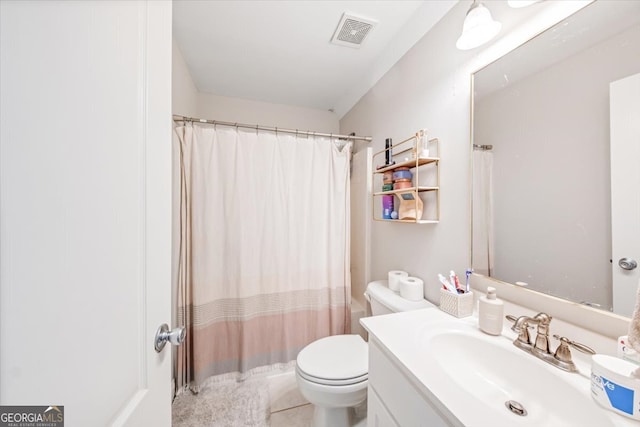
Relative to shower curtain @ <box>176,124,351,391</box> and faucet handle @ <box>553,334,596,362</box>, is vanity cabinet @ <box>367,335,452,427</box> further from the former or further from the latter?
shower curtain @ <box>176,124,351,391</box>

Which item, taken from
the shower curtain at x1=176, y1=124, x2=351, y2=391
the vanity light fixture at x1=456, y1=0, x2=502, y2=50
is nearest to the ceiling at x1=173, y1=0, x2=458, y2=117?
the vanity light fixture at x1=456, y1=0, x2=502, y2=50

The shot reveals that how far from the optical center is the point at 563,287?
28.9 inches

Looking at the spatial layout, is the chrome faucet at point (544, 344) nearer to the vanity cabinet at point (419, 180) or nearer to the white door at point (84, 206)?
the vanity cabinet at point (419, 180)

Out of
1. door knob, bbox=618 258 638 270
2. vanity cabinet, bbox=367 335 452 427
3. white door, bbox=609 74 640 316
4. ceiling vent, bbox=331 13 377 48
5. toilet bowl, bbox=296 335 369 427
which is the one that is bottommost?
toilet bowl, bbox=296 335 369 427

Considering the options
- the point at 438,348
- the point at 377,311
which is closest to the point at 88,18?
the point at 438,348

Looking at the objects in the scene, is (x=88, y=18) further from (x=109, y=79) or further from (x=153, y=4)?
(x=153, y=4)

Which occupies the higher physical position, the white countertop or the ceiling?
the ceiling

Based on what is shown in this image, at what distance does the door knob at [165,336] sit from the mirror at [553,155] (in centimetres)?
116

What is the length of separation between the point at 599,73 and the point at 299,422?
196cm

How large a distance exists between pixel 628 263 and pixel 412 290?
0.76m

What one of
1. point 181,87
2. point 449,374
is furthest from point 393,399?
Result: point 181,87

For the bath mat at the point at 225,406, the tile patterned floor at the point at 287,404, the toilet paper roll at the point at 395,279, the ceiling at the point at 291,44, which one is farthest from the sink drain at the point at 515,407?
the ceiling at the point at 291,44

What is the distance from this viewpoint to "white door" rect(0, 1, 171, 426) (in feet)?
1.06

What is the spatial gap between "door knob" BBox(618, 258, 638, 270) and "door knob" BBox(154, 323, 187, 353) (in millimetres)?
1225
